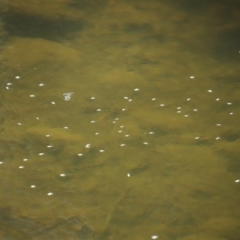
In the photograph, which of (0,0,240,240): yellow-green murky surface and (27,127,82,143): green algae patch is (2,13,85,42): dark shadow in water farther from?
(27,127,82,143): green algae patch

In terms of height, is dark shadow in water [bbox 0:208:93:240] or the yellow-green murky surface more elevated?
the yellow-green murky surface

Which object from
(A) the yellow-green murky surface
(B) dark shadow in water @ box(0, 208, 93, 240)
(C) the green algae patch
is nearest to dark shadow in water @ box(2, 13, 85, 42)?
(A) the yellow-green murky surface

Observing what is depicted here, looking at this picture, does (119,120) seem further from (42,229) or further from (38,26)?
(38,26)

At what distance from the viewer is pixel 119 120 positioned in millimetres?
2641

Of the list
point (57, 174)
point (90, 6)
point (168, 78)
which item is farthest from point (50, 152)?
point (90, 6)

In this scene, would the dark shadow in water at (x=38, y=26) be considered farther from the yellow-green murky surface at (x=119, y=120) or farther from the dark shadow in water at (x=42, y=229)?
the dark shadow in water at (x=42, y=229)

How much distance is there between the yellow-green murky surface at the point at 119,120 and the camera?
2.14m

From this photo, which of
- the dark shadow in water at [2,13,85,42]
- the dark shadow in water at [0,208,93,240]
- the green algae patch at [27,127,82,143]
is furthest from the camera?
the dark shadow in water at [2,13,85,42]

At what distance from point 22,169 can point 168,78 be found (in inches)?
39.0

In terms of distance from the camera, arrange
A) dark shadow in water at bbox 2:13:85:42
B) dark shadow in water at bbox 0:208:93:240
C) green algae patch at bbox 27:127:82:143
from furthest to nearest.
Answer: dark shadow in water at bbox 2:13:85:42, green algae patch at bbox 27:127:82:143, dark shadow in water at bbox 0:208:93:240

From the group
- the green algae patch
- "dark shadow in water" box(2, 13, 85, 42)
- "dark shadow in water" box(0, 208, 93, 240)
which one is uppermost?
"dark shadow in water" box(2, 13, 85, 42)

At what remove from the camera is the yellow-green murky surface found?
2.14m

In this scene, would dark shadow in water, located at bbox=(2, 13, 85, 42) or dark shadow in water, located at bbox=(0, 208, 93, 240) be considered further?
dark shadow in water, located at bbox=(2, 13, 85, 42)

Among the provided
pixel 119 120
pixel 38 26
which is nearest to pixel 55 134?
pixel 119 120
